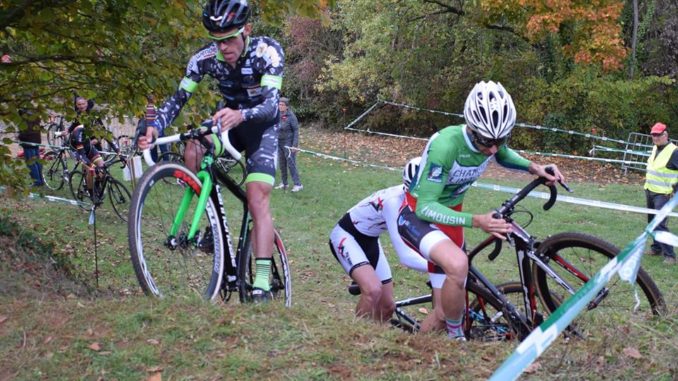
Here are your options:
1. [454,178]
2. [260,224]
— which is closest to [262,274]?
[260,224]

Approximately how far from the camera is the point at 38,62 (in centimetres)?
725

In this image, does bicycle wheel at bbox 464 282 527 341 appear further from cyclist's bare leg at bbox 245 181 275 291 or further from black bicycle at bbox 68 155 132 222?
black bicycle at bbox 68 155 132 222

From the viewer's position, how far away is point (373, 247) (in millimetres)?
5730

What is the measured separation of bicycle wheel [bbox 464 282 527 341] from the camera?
5.02m

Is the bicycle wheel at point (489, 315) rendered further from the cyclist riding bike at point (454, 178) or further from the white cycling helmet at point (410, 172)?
the white cycling helmet at point (410, 172)

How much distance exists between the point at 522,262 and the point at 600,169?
701 inches

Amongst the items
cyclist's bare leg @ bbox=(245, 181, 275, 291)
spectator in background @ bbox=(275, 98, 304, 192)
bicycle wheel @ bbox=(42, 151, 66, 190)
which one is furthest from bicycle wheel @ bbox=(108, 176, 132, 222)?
cyclist's bare leg @ bbox=(245, 181, 275, 291)

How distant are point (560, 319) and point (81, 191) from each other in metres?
12.9

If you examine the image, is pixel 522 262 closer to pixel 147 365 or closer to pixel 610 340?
pixel 610 340

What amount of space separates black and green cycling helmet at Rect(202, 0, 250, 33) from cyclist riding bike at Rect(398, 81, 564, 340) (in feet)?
4.95

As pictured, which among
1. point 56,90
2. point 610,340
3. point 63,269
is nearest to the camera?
point 610,340

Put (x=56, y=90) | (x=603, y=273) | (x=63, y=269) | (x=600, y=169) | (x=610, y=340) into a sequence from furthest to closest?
(x=600, y=169), (x=56, y=90), (x=63, y=269), (x=610, y=340), (x=603, y=273)

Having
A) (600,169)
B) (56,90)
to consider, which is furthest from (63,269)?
(600,169)

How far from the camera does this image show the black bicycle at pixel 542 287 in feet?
15.2
